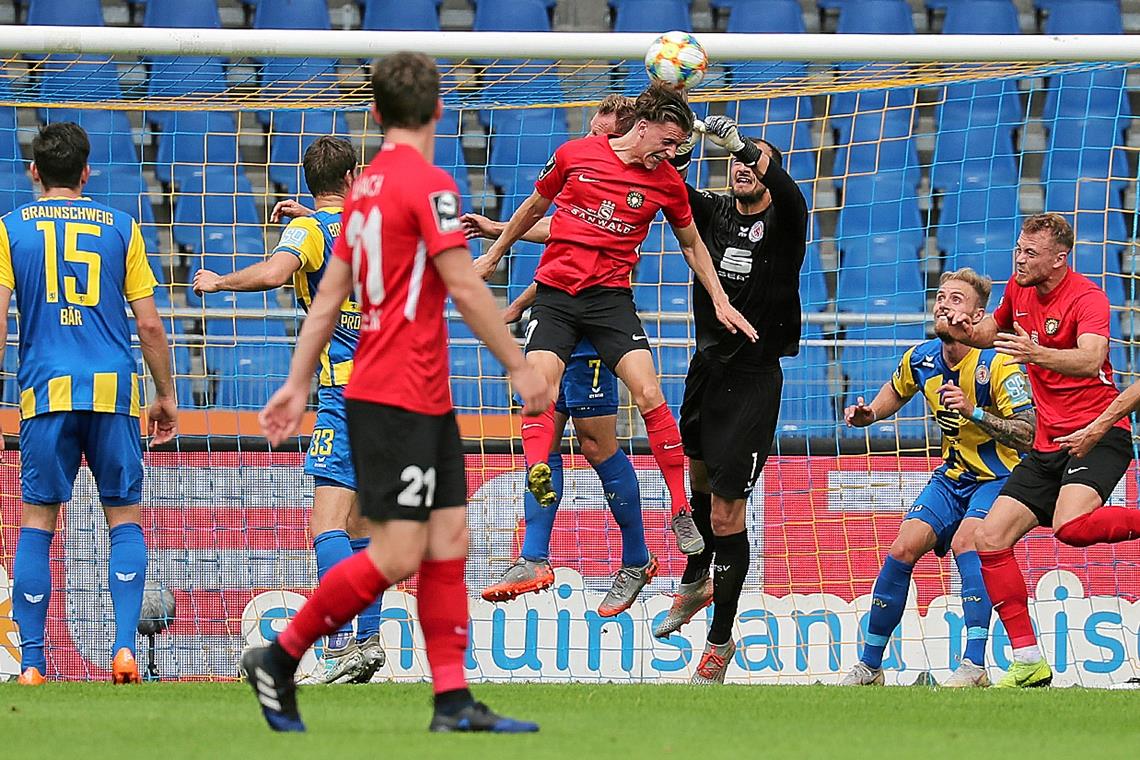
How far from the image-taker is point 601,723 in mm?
5496

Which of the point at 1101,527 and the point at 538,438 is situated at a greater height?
the point at 538,438

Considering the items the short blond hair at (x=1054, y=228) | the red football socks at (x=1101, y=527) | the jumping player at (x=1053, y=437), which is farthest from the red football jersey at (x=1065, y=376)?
the red football socks at (x=1101, y=527)

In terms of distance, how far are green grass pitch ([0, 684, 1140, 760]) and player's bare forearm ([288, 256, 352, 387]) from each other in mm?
1092

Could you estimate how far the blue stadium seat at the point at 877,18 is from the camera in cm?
1503

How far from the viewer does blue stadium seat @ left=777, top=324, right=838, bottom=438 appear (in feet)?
34.9

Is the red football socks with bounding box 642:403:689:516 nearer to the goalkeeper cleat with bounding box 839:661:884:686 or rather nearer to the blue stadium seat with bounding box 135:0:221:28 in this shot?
the goalkeeper cleat with bounding box 839:661:884:686

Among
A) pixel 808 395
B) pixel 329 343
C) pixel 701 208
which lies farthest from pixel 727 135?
pixel 808 395

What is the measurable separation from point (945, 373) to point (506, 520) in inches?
114

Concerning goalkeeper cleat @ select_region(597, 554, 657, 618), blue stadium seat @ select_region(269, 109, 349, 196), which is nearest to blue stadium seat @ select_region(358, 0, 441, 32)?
blue stadium seat @ select_region(269, 109, 349, 196)

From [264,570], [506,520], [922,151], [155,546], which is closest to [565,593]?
[506,520]

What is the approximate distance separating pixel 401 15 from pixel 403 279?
10.8 meters

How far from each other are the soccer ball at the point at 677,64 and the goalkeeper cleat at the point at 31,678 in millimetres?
3929

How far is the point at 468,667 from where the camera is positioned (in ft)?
31.8

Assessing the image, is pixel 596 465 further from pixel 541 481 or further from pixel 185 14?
pixel 185 14
